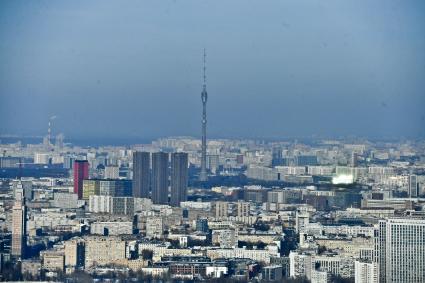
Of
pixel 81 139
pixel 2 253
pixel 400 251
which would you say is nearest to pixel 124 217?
pixel 81 139

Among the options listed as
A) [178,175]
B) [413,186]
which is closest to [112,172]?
[178,175]

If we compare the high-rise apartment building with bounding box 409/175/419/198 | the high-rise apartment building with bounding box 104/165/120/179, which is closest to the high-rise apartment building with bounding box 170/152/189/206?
the high-rise apartment building with bounding box 104/165/120/179

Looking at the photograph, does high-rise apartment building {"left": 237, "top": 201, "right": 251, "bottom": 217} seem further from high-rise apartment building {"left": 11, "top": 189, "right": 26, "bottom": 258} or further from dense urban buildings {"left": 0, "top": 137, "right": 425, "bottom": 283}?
high-rise apartment building {"left": 11, "top": 189, "right": 26, "bottom": 258}

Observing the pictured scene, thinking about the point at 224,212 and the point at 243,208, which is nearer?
the point at 224,212

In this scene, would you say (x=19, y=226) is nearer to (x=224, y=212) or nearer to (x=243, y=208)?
(x=224, y=212)

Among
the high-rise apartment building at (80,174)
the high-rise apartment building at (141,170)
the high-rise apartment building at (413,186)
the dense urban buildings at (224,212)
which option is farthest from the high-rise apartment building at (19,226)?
the high-rise apartment building at (413,186)
